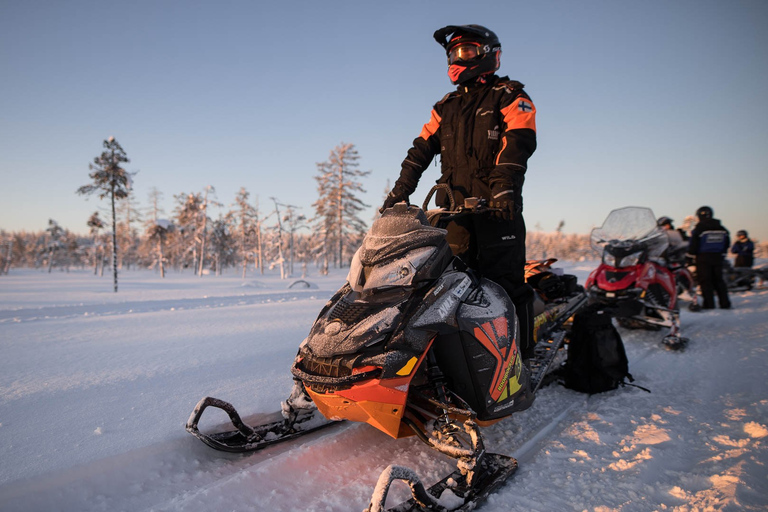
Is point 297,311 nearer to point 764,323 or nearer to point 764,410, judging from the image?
point 764,410

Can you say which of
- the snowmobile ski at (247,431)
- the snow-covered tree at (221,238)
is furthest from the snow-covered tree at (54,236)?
the snowmobile ski at (247,431)

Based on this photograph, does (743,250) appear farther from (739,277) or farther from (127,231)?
(127,231)

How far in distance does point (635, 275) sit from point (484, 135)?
440cm

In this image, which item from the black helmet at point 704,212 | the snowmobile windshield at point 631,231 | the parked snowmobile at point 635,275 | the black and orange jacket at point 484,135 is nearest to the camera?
the black and orange jacket at point 484,135

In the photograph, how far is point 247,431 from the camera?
7.25 ft

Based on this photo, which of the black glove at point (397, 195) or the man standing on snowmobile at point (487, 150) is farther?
the black glove at point (397, 195)

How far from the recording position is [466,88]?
2771 millimetres

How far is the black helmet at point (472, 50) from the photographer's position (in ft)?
8.52

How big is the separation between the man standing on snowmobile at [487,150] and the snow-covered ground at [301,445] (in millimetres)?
804

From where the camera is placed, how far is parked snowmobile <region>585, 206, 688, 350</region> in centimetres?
542

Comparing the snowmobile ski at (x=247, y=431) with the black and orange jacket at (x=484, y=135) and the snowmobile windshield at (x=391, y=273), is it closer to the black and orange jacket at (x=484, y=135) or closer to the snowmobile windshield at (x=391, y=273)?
the snowmobile windshield at (x=391, y=273)

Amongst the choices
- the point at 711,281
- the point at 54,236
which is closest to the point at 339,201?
the point at 711,281

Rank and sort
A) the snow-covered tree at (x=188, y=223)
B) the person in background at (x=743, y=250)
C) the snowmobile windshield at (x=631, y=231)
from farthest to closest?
the snow-covered tree at (x=188, y=223) → the person in background at (x=743, y=250) → the snowmobile windshield at (x=631, y=231)

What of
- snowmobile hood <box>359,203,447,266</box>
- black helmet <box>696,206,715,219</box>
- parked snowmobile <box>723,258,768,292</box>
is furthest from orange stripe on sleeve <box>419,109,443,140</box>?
parked snowmobile <box>723,258,768,292</box>
